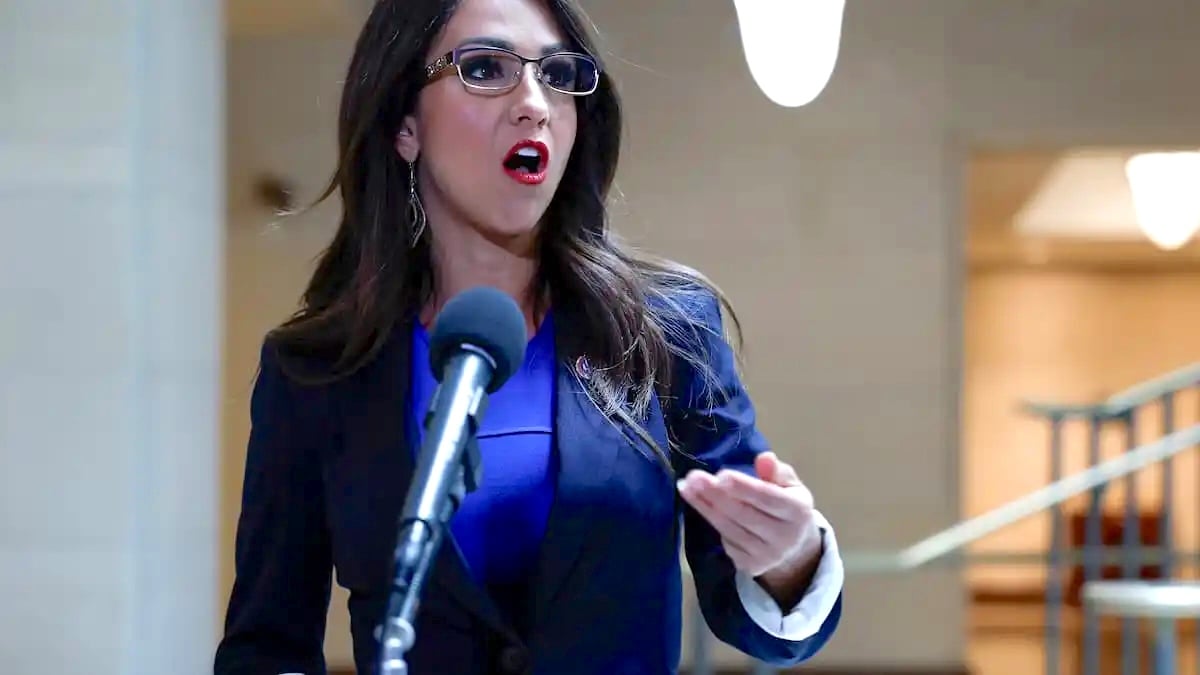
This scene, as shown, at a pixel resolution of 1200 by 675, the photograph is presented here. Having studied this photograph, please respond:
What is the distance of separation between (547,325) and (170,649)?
188cm

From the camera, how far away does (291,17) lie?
461cm

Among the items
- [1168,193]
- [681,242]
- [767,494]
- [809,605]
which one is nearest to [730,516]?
[767,494]

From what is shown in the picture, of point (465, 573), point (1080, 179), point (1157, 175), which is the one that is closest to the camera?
point (465, 573)

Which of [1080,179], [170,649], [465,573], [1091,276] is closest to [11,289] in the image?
[170,649]

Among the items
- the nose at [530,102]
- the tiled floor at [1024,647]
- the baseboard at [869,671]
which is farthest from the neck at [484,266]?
the tiled floor at [1024,647]

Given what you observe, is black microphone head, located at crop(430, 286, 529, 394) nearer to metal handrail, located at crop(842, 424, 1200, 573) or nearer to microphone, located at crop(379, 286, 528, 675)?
microphone, located at crop(379, 286, 528, 675)

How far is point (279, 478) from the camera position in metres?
1.13

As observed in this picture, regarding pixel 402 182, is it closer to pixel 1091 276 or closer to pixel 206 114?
pixel 206 114

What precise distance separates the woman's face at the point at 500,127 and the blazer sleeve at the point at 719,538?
0.58ft

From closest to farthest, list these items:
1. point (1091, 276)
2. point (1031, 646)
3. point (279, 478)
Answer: point (279, 478)
point (1031, 646)
point (1091, 276)

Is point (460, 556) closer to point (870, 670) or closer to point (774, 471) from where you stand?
point (774, 471)

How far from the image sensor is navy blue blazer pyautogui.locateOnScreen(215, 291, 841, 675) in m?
1.05

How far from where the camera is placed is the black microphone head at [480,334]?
31.8 inches

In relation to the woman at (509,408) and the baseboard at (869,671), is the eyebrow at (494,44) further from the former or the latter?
the baseboard at (869,671)
